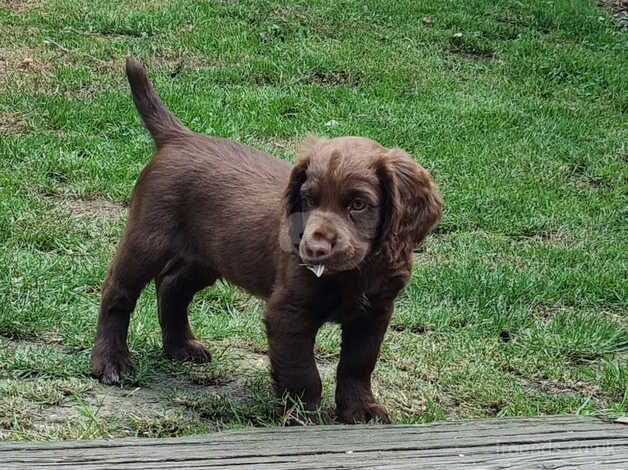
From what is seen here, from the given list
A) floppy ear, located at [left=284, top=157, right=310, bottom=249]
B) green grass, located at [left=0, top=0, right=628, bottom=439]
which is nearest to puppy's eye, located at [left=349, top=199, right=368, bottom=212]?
floppy ear, located at [left=284, top=157, right=310, bottom=249]

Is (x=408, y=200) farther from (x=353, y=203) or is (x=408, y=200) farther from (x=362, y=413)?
(x=362, y=413)

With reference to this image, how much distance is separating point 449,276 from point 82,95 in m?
4.26

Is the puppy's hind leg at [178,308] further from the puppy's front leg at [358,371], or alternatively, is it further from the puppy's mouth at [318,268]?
the puppy's mouth at [318,268]

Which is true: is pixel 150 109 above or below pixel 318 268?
below

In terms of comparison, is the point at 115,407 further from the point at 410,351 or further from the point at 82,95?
the point at 82,95

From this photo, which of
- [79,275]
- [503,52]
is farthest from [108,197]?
[503,52]

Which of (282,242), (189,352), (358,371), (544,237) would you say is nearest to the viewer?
(282,242)

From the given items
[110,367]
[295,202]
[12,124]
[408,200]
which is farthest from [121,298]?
→ [12,124]

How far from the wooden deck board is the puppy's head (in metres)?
0.71

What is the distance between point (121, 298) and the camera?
15.7 ft

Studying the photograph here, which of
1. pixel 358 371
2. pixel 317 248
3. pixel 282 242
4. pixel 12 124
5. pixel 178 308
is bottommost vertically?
pixel 12 124

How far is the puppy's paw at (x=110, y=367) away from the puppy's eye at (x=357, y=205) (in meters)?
1.54

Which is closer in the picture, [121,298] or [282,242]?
[282,242]

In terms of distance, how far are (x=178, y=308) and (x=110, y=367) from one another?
0.48 metres
